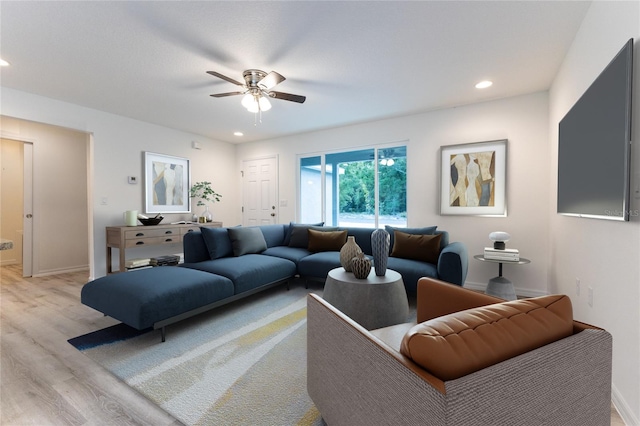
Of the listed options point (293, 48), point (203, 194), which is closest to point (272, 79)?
point (293, 48)

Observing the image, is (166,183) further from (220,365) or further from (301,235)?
(220,365)

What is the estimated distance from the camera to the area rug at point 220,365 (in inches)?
57.7

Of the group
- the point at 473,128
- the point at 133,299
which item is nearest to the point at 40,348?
the point at 133,299

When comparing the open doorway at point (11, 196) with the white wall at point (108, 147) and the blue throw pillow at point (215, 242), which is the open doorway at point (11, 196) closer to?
the white wall at point (108, 147)

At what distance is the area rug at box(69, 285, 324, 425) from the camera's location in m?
1.47

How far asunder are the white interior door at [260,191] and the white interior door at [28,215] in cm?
336

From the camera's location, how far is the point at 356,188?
15.9 ft

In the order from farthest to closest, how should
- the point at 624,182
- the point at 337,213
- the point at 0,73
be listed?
the point at 337,213
the point at 0,73
the point at 624,182

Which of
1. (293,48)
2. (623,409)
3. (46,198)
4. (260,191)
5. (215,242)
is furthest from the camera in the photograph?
(260,191)

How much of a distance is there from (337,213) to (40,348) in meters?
3.99

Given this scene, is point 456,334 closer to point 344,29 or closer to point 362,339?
point 362,339

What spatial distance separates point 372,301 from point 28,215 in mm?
5551

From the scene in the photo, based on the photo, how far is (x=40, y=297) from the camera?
330 centimetres

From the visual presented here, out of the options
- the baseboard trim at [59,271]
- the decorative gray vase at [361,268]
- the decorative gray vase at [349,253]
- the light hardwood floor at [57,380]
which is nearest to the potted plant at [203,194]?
the baseboard trim at [59,271]
